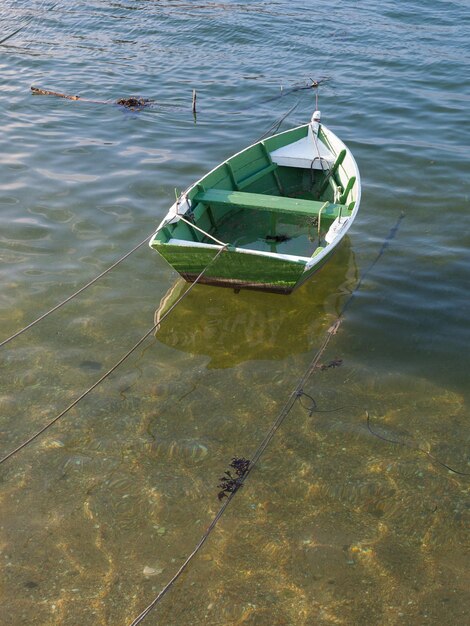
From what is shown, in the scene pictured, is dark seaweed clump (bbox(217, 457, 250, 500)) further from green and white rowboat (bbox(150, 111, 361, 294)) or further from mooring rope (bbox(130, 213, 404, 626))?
green and white rowboat (bbox(150, 111, 361, 294))

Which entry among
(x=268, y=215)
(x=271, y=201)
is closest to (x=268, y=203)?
(x=271, y=201)

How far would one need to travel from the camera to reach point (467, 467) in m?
7.09

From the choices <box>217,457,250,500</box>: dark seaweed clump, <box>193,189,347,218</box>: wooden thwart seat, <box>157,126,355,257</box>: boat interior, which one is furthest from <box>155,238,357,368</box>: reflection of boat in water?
<box>217,457,250,500</box>: dark seaweed clump

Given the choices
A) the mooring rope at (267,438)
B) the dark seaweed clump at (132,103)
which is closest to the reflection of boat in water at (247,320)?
the mooring rope at (267,438)

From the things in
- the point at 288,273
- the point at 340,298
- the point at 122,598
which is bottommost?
the point at 122,598

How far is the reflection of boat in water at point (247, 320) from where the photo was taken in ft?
29.6

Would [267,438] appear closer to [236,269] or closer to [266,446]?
[266,446]

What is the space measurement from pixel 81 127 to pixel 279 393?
11.1 metres

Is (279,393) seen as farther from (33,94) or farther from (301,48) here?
(301,48)

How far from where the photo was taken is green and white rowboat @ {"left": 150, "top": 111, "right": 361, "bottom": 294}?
29.2 ft

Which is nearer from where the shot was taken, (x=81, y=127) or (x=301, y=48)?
(x=81, y=127)

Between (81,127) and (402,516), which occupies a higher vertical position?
(81,127)

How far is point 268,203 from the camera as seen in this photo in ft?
33.2

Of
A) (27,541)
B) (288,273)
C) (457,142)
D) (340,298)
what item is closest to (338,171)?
(340,298)
